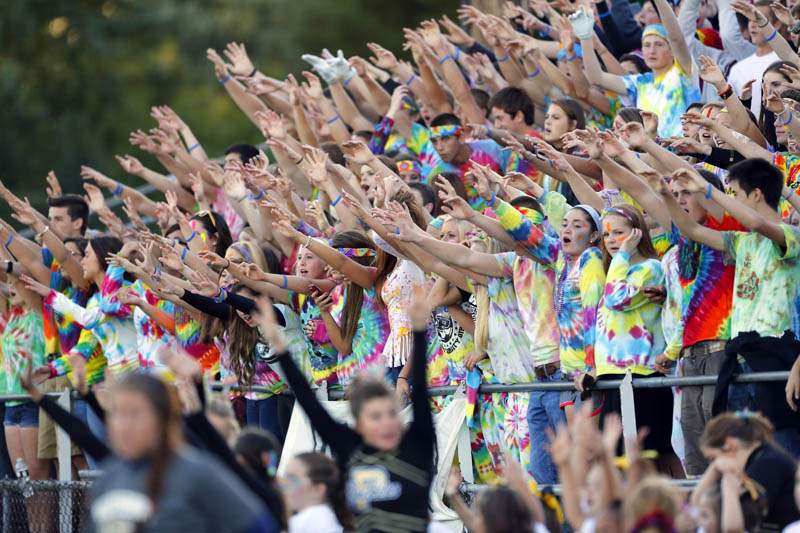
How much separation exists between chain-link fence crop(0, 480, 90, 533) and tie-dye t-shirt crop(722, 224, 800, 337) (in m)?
4.54

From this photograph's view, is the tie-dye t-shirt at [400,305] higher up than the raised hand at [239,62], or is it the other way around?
the raised hand at [239,62]

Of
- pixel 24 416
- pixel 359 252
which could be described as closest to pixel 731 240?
pixel 359 252

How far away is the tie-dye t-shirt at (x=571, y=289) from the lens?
356 inches

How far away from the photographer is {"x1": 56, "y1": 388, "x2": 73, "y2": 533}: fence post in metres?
10.5

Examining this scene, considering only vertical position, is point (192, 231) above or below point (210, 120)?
below

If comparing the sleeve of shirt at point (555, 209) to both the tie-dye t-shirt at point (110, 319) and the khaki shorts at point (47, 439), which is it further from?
the khaki shorts at point (47, 439)

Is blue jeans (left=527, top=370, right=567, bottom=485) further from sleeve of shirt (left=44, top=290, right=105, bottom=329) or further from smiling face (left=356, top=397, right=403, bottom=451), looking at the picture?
sleeve of shirt (left=44, top=290, right=105, bottom=329)

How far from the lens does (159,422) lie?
5.26m

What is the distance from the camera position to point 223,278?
1118cm

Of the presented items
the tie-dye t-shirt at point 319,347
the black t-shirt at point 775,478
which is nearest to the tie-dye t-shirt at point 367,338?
the tie-dye t-shirt at point 319,347

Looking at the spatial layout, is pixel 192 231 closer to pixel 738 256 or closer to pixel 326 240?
pixel 326 240

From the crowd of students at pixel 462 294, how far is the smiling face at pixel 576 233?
17mm

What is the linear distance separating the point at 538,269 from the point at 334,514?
289cm

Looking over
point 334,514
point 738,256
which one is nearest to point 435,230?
point 738,256
